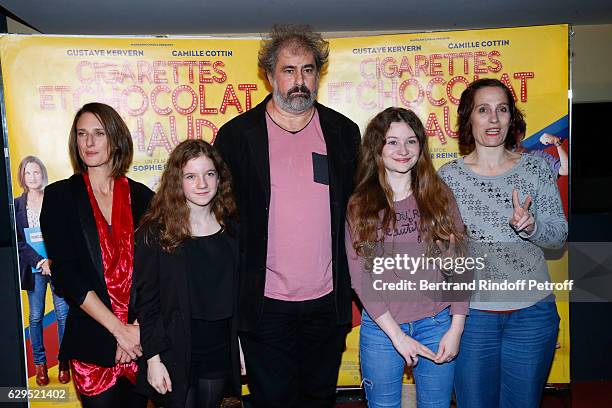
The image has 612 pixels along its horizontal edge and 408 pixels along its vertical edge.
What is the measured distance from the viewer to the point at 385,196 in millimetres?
2248

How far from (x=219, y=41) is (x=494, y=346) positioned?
2343 millimetres

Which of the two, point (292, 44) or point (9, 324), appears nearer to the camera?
point (292, 44)

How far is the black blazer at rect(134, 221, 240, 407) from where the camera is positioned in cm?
216

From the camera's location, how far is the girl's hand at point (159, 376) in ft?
7.14

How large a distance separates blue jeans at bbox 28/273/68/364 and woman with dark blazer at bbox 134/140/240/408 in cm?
125

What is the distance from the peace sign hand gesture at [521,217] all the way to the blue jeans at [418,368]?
18.9 inches

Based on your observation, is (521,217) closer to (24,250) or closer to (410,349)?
(410,349)

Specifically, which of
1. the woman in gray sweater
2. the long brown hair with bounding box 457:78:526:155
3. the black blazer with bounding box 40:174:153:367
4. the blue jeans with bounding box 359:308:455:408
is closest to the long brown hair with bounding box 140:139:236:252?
the black blazer with bounding box 40:174:153:367

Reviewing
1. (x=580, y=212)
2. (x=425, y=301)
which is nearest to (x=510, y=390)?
(x=425, y=301)

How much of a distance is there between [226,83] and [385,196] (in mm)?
1557

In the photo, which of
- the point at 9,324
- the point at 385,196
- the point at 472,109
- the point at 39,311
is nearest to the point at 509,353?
the point at 385,196

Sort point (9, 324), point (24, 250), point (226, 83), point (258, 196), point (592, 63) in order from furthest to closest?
point (592, 63), point (9, 324), point (226, 83), point (24, 250), point (258, 196)

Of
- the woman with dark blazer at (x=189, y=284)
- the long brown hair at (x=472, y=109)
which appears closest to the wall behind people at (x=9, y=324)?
the woman with dark blazer at (x=189, y=284)

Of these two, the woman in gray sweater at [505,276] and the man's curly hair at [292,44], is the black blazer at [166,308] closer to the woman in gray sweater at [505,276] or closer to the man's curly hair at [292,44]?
the man's curly hair at [292,44]
